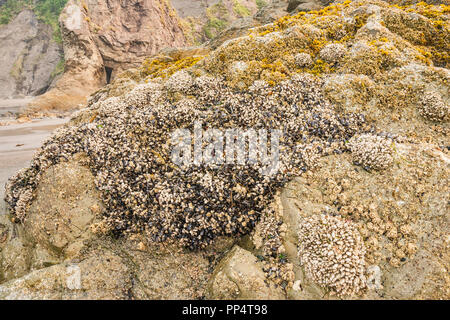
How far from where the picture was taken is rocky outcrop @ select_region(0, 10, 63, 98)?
190ft

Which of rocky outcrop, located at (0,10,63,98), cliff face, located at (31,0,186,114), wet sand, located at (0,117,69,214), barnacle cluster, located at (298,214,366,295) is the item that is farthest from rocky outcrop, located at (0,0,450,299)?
rocky outcrop, located at (0,10,63,98)

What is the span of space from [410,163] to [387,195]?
0.98 metres

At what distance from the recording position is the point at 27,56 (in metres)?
63.6

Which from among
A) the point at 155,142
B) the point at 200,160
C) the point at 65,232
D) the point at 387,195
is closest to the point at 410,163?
the point at 387,195

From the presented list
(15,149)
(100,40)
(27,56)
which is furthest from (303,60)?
(27,56)

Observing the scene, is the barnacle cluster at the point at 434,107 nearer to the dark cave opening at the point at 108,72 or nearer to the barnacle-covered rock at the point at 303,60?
the barnacle-covered rock at the point at 303,60

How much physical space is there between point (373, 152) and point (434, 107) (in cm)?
241

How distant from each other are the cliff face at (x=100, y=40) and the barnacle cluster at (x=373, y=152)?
45502 millimetres

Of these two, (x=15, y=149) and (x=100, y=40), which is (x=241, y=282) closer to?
(x=15, y=149)

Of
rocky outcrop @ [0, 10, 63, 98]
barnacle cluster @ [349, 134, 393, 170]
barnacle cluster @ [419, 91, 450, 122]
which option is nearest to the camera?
barnacle cluster @ [349, 134, 393, 170]

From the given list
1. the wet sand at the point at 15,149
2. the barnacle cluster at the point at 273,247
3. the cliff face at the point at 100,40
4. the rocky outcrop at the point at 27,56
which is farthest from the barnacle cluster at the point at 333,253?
the rocky outcrop at the point at 27,56

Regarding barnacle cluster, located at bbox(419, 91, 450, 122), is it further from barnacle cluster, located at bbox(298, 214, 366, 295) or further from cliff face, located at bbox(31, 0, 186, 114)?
cliff face, located at bbox(31, 0, 186, 114)

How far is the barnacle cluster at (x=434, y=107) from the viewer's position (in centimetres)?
570

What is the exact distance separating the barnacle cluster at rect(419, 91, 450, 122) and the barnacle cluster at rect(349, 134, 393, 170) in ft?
4.90
